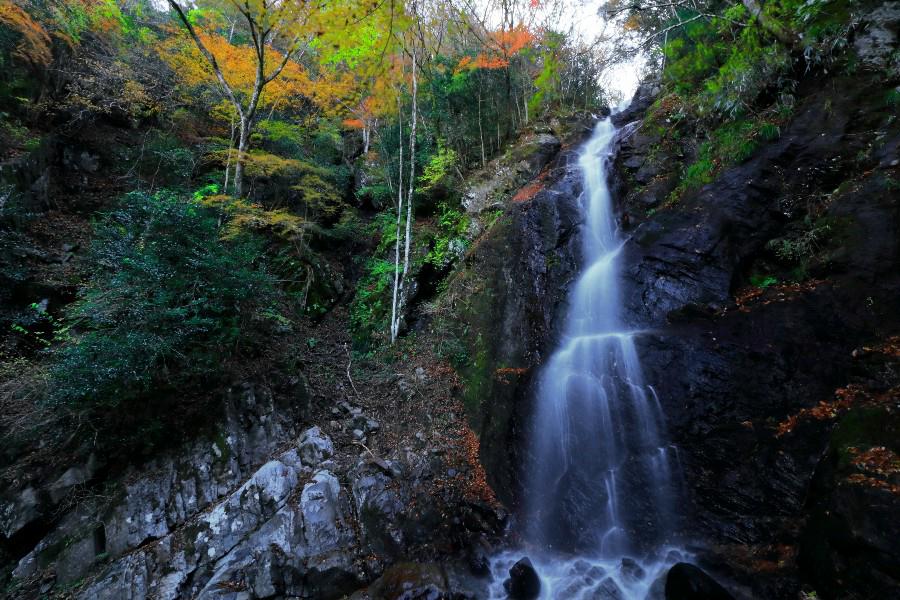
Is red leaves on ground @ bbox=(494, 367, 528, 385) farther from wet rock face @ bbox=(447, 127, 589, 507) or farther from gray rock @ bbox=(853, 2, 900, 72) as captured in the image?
gray rock @ bbox=(853, 2, 900, 72)

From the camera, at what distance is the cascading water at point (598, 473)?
5.42 metres

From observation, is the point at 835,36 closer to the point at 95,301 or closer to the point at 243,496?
the point at 243,496

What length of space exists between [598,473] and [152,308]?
8.23m

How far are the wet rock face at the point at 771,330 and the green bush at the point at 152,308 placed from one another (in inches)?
320

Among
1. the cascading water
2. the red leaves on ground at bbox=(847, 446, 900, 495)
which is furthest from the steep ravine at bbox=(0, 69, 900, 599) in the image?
the cascading water

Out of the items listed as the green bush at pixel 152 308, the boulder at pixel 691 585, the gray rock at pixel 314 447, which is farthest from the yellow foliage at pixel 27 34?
the boulder at pixel 691 585

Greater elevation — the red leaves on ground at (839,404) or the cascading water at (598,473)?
the red leaves on ground at (839,404)

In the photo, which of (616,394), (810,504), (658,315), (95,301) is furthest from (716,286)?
(95,301)

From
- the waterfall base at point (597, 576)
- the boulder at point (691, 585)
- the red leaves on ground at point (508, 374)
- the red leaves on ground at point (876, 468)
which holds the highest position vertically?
the red leaves on ground at point (508, 374)

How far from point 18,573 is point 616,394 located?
9302mm

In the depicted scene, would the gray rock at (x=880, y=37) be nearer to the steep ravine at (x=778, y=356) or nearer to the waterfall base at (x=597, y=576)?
the steep ravine at (x=778, y=356)

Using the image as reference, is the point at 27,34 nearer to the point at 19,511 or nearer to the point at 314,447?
the point at 19,511

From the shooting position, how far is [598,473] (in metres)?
6.25

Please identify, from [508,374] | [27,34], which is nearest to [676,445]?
[508,374]
